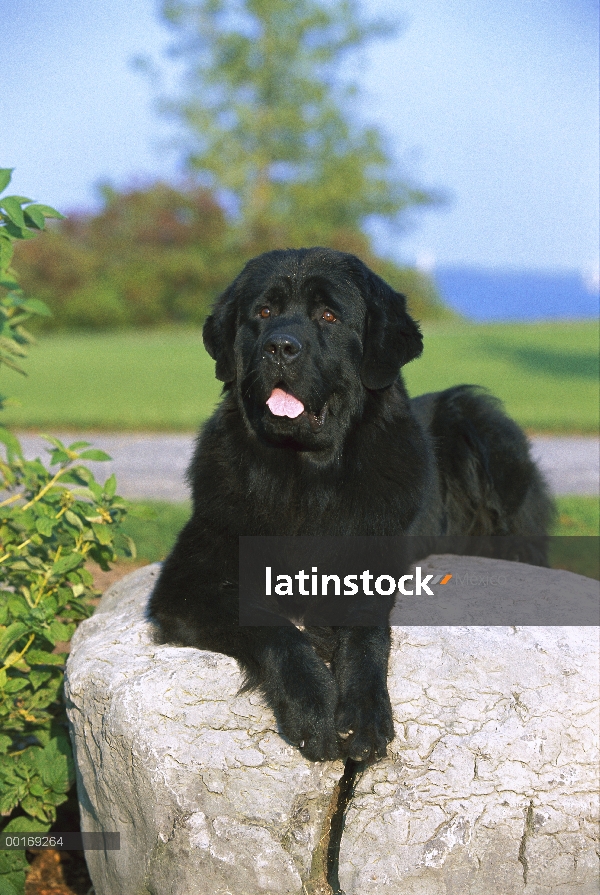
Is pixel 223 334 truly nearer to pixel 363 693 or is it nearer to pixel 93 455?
pixel 93 455

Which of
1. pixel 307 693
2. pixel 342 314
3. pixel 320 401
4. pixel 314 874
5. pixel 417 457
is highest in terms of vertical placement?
pixel 342 314

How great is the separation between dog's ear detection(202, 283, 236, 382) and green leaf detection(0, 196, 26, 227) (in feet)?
2.44

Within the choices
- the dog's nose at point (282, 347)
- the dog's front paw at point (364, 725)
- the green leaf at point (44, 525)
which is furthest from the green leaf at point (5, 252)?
the dog's front paw at point (364, 725)

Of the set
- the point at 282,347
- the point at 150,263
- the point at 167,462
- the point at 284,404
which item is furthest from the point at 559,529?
the point at 150,263

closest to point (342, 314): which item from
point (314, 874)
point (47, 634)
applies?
point (47, 634)

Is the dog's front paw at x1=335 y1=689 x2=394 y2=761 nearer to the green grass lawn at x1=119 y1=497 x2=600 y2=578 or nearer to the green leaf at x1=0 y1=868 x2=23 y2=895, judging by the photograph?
the green leaf at x1=0 y1=868 x2=23 y2=895

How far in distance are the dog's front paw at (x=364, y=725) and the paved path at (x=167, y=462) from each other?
5.22 metres

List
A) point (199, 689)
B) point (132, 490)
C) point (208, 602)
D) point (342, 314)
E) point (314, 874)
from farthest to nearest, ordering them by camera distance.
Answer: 1. point (132, 490)
2. point (342, 314)
3. point (208, 602)
4. point (199, 689)
5. point (314, 874)

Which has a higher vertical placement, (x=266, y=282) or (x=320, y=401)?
(x=266, y=282)

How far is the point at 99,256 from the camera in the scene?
37812 mm

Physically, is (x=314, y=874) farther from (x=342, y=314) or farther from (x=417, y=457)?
(x=342, y=314)

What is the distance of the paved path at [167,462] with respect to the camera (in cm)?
872

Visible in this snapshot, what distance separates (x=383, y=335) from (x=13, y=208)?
1384 mm

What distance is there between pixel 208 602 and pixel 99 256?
120 ft
